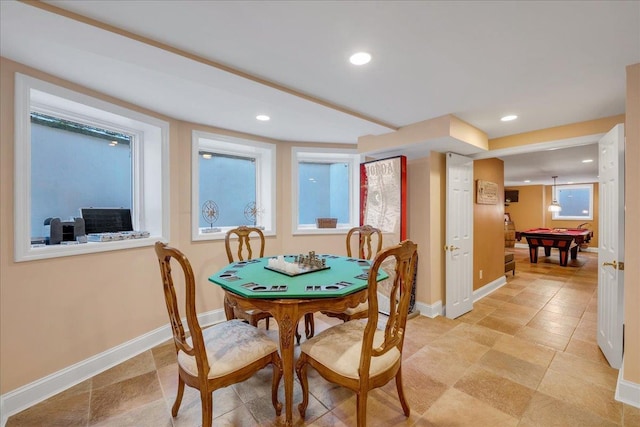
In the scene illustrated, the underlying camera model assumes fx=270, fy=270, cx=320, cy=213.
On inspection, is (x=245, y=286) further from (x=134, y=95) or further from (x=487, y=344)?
(x=487, y=344)

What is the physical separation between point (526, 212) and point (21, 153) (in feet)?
39.6

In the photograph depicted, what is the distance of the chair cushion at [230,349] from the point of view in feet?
4.95

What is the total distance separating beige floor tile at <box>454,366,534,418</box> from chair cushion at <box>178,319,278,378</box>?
1538mm

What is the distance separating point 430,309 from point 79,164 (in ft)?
13.1

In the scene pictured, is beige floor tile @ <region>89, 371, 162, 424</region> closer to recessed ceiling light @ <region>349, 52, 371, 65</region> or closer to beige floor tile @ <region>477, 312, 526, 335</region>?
recessed ceiling light @ <region>349, 52, 371, 65</region>

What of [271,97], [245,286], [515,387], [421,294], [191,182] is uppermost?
[271,97]

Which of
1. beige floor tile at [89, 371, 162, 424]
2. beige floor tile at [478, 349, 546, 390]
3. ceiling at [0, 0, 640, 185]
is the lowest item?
beige floor tile at [478, 349, 546, 390]

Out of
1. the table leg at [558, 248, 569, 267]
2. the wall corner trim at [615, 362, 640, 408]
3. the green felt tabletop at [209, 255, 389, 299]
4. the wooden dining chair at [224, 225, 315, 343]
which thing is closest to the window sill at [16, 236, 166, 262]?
the wooden dining chair at [224, 225, 315, 343]

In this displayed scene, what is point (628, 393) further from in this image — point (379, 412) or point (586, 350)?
point (379, 412)

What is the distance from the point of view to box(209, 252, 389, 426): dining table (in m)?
1.60

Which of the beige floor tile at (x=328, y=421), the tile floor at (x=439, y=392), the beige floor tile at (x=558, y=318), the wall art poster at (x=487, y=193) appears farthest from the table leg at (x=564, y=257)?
the beige floor tile at (x=328, y=421)

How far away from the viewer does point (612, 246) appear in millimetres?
2178

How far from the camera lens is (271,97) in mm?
2205

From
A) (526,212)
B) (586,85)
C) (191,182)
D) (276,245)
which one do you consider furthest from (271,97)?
(526,212)
